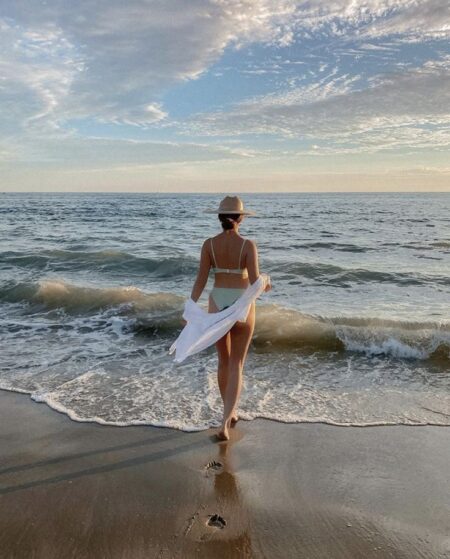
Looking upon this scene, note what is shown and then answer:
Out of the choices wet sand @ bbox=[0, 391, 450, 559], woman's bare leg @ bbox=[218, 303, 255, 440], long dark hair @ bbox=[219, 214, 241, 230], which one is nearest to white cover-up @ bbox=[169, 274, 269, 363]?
woman's bare leg @ bbox=[218, 303, 255, 440]

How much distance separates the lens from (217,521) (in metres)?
3.30

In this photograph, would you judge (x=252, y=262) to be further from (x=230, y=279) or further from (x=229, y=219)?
(x=229, y=219)

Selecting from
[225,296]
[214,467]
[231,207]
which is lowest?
[214,467]

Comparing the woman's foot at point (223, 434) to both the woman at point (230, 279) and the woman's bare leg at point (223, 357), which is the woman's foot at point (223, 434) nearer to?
the woman at point (230, 279)

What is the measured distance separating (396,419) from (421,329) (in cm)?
316

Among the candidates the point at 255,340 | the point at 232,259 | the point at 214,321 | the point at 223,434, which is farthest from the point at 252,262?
the point at 255,340

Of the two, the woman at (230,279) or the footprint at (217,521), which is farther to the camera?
the woman at (230,279)

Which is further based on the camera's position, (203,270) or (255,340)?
(255,340)

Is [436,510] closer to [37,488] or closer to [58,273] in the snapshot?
[37,488]

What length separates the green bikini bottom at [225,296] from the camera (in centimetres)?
447

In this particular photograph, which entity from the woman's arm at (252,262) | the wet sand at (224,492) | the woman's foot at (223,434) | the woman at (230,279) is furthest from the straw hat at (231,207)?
the wet sand at (224,492)

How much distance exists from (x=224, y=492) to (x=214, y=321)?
1.39 metres

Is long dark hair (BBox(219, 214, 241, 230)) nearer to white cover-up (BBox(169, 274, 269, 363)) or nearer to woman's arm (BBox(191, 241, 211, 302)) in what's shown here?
woman's arm (BBox(191, 241, 211, 302))

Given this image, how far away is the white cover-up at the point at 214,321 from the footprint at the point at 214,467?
0.90 meters
